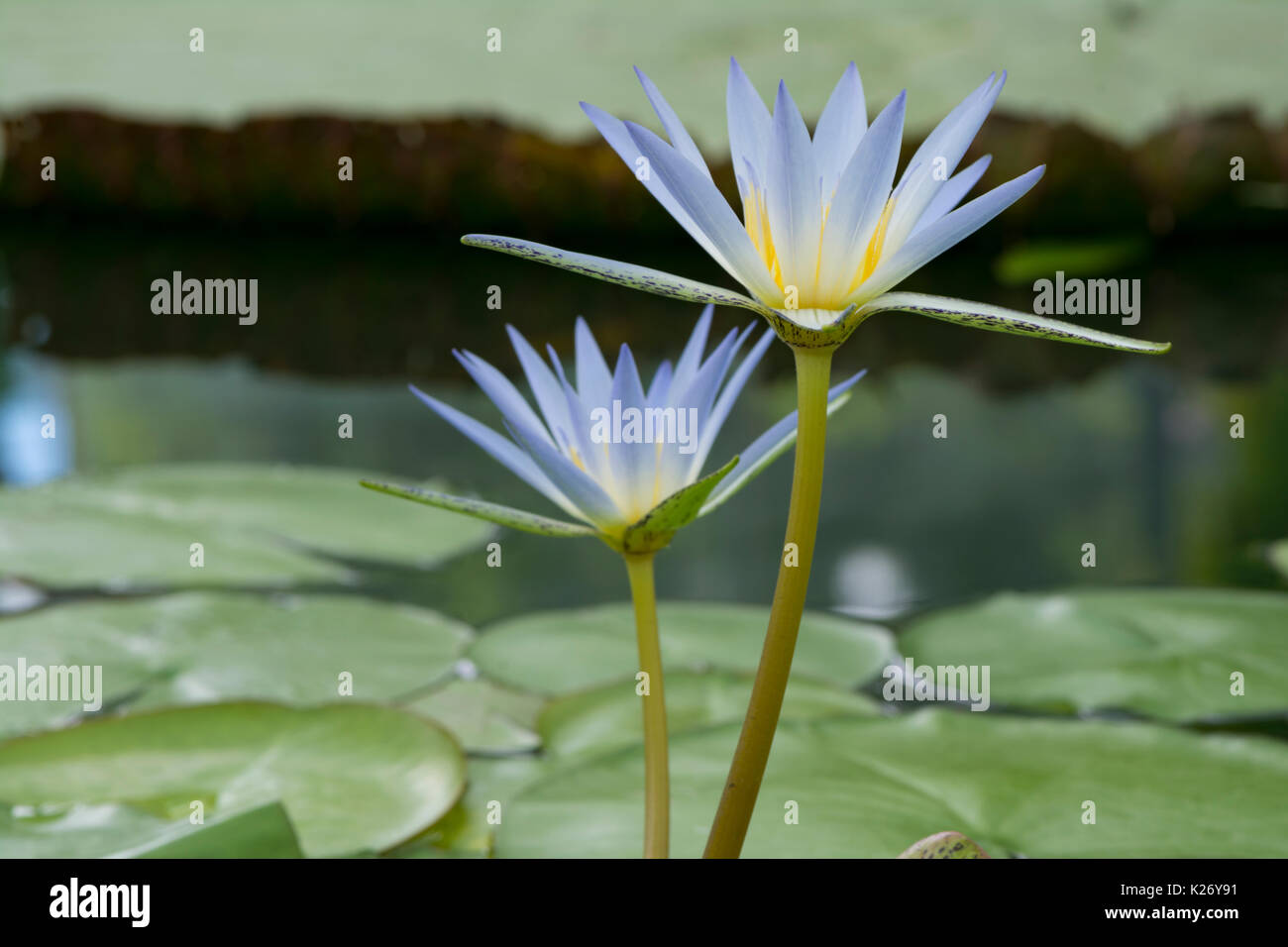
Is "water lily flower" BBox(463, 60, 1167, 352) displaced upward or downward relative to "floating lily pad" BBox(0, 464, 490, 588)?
upward

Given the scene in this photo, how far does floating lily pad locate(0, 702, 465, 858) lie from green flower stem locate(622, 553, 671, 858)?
10.0 inches

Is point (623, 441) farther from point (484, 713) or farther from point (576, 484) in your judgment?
point (484, 713)

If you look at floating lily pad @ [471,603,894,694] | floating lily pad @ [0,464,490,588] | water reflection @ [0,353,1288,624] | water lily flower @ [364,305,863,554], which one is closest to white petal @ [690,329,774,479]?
water lily flower @ [364,305,863,554]

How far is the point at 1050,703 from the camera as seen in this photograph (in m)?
0.73

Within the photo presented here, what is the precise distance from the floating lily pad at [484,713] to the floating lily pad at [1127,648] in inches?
12.1

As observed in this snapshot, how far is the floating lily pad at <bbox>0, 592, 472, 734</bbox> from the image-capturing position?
755 mm

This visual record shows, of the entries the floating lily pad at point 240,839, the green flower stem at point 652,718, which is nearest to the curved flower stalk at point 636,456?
the green flower stem at point 652,718

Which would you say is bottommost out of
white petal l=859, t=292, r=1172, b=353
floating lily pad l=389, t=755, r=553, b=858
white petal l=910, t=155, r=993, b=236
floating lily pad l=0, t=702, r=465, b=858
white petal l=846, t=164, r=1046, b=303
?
floating lily pad l=389, t=755, r=553, b=858

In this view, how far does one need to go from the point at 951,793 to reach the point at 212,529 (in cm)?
80

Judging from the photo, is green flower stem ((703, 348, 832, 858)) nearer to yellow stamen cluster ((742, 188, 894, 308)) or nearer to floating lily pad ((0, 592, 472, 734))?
yellow stamen cluster ((742, 188, 894, 308))

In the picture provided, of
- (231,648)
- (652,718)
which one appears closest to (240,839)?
(652,718)

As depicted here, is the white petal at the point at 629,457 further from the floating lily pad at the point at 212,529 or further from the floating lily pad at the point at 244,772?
the floating lily pad at the point at 212,529

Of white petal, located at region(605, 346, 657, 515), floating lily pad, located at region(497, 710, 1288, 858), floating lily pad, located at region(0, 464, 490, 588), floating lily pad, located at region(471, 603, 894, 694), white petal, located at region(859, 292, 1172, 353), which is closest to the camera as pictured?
white petal, located at region(859, 292, 1172, 353)

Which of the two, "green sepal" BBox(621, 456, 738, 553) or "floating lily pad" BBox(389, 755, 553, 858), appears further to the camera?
"floating lily pad" BBox(389, 755, 553, 858)
